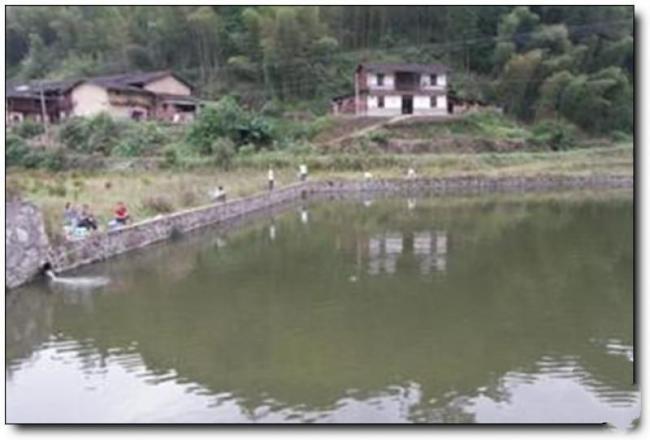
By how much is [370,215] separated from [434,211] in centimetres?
204

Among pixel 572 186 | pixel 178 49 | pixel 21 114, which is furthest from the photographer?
pixel 178 49

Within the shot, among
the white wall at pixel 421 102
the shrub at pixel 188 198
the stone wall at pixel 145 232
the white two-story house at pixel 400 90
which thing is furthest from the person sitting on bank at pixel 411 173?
the shrub at pixel 188 198

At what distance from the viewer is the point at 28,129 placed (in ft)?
137

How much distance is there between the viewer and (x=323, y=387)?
7734 mm

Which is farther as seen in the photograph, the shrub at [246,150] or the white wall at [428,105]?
the white wall at [428,105]

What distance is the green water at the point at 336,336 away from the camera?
732 cm

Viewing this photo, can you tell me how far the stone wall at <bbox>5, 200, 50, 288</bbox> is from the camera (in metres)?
11.9

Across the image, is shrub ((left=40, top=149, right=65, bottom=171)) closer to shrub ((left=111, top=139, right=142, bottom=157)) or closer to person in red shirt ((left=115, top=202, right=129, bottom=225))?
shrub ((left=111, top=139, right=142, bottom=157))

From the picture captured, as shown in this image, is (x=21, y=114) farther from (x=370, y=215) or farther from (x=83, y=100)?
(x=370, y=215)

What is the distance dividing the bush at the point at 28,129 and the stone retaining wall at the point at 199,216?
18.0m

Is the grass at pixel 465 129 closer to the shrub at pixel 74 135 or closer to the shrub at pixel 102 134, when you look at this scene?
the shrub at pixel 102 134

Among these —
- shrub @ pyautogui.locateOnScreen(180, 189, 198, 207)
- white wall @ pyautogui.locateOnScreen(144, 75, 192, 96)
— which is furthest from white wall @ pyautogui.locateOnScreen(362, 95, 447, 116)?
shrub @ pyautogui.locateOnScreen(180, 189, 198, 207)

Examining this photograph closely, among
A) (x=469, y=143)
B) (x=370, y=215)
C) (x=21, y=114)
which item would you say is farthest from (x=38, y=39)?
(x=370, y=215)

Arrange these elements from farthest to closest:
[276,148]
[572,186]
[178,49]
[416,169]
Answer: [178,49] → [276,148] → [416,169] → [572,186]
